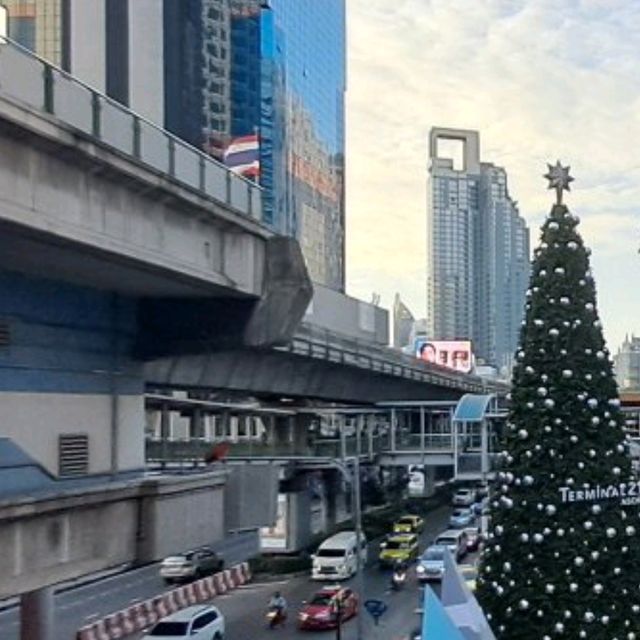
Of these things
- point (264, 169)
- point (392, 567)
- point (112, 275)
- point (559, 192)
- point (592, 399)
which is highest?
point (264, 169)

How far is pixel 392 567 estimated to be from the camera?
4428cm

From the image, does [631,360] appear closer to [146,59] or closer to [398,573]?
[146,59]

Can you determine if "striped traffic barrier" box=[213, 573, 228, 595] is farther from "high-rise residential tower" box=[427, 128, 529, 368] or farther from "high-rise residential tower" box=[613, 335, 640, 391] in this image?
"high-rise residential tower" box=[427, 128, 529, 368]

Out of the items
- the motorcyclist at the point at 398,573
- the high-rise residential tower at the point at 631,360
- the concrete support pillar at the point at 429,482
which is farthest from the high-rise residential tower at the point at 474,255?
the motorcyclist at the point at 398,573

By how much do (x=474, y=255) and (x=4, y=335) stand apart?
168430 millimetres

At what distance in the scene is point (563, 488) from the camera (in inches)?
627

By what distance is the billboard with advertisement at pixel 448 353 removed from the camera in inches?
3821

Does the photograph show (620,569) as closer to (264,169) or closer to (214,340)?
Answer: (214,340)

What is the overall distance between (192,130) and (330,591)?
60164 millimetres

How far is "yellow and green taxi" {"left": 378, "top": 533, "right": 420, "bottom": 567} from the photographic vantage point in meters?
44.5

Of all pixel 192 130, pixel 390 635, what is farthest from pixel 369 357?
pixel 192 130

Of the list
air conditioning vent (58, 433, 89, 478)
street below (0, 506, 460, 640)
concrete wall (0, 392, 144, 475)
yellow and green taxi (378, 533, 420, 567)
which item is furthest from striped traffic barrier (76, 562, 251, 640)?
air conditioning vent (58, 433, 89, 478)

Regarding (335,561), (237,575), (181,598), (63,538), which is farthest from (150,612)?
(63,538)

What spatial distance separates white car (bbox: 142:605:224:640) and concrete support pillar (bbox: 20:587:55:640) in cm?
751
